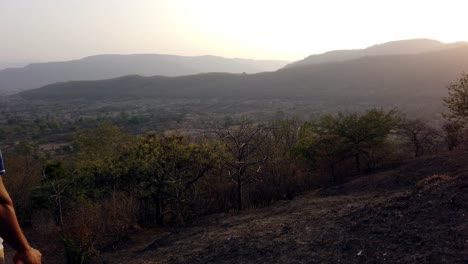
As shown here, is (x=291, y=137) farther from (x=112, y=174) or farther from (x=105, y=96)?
(x=105, y=96)

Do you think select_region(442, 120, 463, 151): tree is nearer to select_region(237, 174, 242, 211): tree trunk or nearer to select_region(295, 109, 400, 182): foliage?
select_region(295, 109, 400, 182): foliage

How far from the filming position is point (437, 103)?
2781 inches

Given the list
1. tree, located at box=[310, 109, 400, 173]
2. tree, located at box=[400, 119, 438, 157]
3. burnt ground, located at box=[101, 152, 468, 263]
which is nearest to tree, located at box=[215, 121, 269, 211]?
burnt ground, located at box=[101, 152, 468, 263]

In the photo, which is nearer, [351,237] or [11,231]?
[11,231]

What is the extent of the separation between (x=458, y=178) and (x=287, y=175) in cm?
1107

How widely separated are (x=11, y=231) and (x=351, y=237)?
6844 mm

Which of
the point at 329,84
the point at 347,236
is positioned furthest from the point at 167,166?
the point at 329,84

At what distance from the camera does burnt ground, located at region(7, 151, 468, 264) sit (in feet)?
21.6

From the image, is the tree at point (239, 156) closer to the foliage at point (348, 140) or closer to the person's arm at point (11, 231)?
the foliage at point (348, 140)

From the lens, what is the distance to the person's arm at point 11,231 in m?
1.94

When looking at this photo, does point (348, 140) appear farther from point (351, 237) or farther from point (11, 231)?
point (11, 231)

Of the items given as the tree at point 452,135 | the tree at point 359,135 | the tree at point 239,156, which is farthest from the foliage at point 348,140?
the tree at point 239,156

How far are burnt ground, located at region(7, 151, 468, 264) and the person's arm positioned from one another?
5800 mm

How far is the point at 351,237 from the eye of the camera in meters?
7.68
